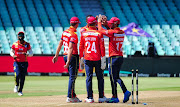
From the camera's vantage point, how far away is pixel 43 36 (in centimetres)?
3503

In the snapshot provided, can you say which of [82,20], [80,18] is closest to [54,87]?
[82,20]

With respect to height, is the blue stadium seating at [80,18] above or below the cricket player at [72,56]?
above

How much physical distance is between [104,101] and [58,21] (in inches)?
1029

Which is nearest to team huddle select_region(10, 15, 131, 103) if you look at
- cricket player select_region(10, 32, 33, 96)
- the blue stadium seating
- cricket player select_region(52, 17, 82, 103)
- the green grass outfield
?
cricket player select_region(52, 17, 82, 103)

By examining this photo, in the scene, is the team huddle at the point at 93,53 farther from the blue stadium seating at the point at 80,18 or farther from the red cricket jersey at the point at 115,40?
the blue stadium seating at the point at 80,18

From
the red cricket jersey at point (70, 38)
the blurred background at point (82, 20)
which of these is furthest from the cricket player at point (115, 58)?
the blurred background at point (82, 20)

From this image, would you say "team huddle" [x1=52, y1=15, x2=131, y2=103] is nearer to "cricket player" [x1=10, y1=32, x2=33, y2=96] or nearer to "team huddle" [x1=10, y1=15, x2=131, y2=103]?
"team huddle" [x1=10, y1=15, x2=131, y2=103]

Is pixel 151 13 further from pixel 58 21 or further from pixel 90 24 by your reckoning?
pixel 90 24

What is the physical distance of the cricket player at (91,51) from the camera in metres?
12.4

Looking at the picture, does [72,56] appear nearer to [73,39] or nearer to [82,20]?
[73,39]

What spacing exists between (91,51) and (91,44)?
0.21m

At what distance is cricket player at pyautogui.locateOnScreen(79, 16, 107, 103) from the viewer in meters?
12.4

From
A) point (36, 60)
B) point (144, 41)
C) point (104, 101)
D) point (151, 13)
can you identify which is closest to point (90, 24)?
point (104, 101)

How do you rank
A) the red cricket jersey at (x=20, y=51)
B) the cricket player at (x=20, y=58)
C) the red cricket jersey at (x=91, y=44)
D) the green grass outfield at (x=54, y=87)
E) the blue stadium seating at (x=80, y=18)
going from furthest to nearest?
the blue stadium seating at (x=80, y=18)
the green grass outfield at (x=54, y=87)
the red cricket jersey at (x=20, y=51)
the cricket player at (x=20, y=58)
the red cricket jersey at (x=91, y=44)
